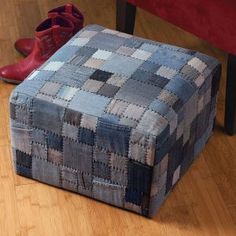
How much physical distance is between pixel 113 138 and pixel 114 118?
5 centimetres

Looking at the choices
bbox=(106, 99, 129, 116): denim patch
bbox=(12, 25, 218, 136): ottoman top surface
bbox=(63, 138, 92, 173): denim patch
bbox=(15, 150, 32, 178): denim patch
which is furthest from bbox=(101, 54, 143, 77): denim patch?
bbox=(15, 150, 32, 178): denim patch

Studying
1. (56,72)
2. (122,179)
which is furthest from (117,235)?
(56,72)

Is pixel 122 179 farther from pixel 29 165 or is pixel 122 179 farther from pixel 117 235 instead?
pixel 29 165

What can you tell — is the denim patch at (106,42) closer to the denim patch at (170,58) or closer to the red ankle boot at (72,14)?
the denim patch at (170,58)

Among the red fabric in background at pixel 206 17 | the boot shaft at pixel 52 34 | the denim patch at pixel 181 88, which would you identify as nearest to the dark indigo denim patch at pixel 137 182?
the denim patch at pixel 181 88

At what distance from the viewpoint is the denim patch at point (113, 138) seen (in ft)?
4.47

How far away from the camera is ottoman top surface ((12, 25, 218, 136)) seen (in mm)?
1382

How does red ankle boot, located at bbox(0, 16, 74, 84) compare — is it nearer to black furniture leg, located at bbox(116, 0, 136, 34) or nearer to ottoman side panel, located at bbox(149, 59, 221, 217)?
black furniture leg, located at bbox(116, 0, 136, 34)

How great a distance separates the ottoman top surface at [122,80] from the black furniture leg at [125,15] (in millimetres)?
342

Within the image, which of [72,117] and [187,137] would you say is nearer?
[72,117]

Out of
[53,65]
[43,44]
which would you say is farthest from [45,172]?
[43,44]

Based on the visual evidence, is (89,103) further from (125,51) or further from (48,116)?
(125,51)

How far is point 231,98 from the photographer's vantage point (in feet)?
5.53

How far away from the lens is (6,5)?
242cm
